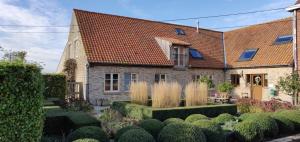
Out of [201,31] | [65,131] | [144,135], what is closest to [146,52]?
[201,31]

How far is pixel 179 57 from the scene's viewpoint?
66.7 ft

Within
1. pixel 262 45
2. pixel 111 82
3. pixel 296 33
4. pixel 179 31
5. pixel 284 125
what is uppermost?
pixel 179 31

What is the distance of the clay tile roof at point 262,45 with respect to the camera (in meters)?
19.1

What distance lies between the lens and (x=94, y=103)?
1694cm

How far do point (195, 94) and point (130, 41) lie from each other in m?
8.19

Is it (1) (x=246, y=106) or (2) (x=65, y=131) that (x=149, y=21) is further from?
(2) (x=65, y=131)

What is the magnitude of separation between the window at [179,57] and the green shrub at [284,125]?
1196 cm

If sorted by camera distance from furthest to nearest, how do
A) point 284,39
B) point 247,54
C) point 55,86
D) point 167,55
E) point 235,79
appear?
point 235,79
point 247,54
point 167,55
point 284,39
point 55,86

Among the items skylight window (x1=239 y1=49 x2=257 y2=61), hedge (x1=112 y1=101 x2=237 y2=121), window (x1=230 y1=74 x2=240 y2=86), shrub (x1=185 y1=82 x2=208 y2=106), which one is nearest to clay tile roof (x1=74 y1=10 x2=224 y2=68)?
window (x1=230 y1=74 x2=240 y2=86)

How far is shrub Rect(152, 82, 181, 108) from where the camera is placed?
1210cm

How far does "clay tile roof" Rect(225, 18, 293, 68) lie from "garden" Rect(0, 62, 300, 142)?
7.47 meters

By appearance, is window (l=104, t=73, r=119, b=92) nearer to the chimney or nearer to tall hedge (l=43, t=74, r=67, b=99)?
tall hedge (l=43, t=74, r=67, b=99)

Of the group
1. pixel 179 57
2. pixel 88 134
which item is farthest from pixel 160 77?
pixel 88 134

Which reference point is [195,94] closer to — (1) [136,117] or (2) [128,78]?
(1) [136,117]
